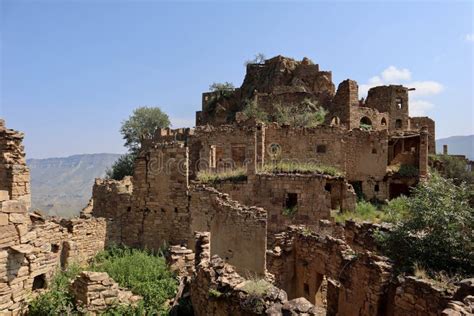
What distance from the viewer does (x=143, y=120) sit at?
A: 139ft

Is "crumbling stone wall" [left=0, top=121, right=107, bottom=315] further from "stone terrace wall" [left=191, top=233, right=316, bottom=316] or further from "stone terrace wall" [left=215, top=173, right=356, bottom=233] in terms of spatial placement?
"stone terrace wall" [left=215, top=173, right=356, bottom=233]

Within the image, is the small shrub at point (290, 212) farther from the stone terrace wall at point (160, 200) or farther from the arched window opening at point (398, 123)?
the arched window opening at point (398, 123)

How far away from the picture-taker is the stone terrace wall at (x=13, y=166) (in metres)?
9.04

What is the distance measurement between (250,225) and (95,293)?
197 inches

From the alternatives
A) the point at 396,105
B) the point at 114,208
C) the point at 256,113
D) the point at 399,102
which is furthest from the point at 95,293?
the point at 399,102

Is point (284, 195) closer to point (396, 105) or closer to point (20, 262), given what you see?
point (20, 262)

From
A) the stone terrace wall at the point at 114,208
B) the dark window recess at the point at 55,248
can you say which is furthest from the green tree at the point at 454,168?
the dark window recess at the point at 55,248

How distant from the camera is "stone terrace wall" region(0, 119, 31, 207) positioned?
904cm

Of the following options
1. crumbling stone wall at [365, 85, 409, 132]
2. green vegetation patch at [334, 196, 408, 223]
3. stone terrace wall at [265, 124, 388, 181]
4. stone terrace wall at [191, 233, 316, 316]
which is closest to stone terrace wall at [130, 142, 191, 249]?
stone terrace wall at [191, 233, 316, 316]

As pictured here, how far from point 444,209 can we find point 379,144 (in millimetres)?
12918

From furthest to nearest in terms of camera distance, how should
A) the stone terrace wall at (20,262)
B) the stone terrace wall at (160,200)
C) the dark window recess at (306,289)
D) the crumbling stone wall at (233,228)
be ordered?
the stone terrace wall at (160,200) → the crumbling stone wall at (233,228) → the dark window recess at (306,289) → the stone terrace wall at (20,262)

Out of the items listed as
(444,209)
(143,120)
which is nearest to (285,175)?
(444,209)

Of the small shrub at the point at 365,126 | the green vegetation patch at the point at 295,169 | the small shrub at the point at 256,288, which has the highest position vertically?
the small shrub at the point at 365,126

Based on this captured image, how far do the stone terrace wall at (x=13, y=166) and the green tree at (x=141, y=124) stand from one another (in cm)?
2968
